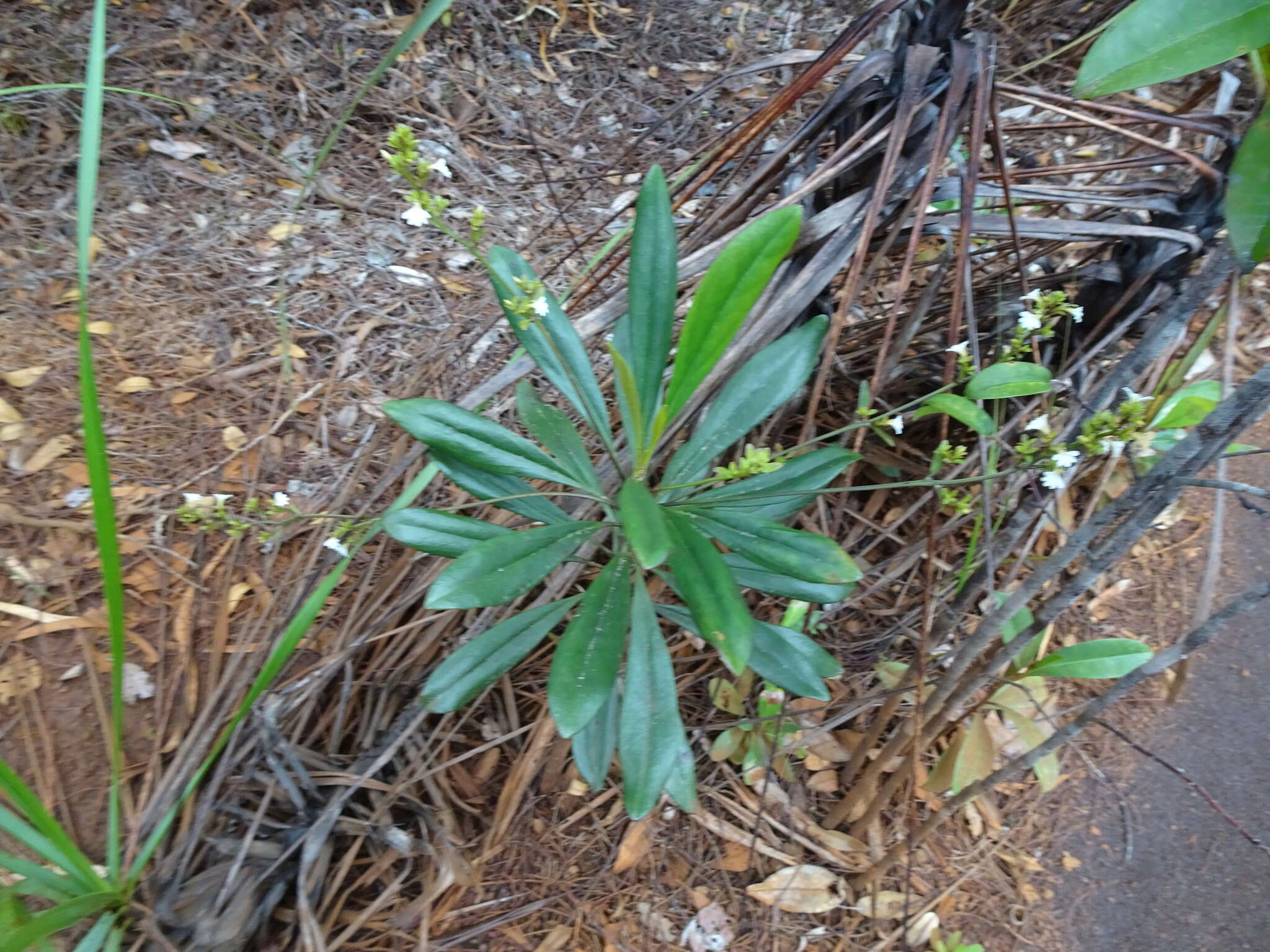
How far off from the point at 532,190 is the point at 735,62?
0.95m

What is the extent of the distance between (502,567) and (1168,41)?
92cm

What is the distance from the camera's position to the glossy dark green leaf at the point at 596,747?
109 cm

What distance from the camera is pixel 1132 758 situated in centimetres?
154

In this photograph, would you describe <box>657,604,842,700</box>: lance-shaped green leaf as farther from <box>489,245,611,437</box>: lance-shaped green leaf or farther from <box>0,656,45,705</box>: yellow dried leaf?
<box>0,656,45,705</box>: yellow dried leaf

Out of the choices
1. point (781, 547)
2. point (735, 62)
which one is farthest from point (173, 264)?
point (735, 62)

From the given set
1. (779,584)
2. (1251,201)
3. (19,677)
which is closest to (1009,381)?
(1251,201)

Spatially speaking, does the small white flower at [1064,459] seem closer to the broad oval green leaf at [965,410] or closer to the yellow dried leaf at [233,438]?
the broad oval green leaf at [965,410]

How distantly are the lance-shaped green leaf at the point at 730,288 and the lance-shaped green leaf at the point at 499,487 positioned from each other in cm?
25

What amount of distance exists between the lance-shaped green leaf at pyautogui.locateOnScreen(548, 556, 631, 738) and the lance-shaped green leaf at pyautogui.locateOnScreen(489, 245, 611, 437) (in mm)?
229

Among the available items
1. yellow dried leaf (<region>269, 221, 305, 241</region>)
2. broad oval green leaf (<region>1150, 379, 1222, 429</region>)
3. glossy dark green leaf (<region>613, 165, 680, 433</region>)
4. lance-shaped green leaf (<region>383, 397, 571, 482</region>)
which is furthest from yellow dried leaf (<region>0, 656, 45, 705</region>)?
broad oval green leaf (<region>1150, 379, 1222, 429</region>)

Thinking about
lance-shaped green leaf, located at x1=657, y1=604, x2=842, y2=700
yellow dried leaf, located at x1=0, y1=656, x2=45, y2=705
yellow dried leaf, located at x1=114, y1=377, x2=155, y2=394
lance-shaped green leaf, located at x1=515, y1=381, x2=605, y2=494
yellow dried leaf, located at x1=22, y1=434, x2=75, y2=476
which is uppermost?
yellow dried leaf, located at x1=114, y1=377, x2=155, y2=394

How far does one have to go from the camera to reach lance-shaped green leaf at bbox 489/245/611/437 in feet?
3.32

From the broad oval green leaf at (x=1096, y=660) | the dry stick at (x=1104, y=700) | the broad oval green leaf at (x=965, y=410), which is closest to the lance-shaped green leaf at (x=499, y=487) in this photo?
the broad oval green leaf at (x=965, y=410)

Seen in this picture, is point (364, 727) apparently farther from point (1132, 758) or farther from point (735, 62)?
point (735, 62)
